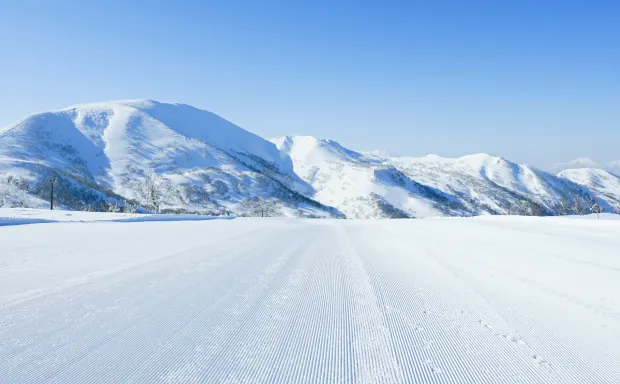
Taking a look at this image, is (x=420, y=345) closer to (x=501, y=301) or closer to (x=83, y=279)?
(x=501, y=301)

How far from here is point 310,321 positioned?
4609 millimetres

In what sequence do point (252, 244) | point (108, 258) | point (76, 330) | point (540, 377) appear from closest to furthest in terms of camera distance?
point (540, 377)
point (76, 330)
point (108, 258)
point (252, 244)

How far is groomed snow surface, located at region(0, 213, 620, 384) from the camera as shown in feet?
10.9

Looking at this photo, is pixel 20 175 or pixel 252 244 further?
pixel 20 175

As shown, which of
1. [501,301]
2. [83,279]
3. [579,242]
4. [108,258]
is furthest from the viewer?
[579,242]

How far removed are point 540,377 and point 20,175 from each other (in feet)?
→ 669

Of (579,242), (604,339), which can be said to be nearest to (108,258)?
(604,339)

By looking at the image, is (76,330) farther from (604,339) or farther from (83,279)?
(604,339)

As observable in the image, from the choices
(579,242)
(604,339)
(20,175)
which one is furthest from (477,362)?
(20,175)

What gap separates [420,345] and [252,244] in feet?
30.6

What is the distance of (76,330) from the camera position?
4191 mm

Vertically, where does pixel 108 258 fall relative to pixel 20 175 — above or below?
below

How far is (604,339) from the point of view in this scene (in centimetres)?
412

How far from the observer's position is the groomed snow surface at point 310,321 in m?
3.32
